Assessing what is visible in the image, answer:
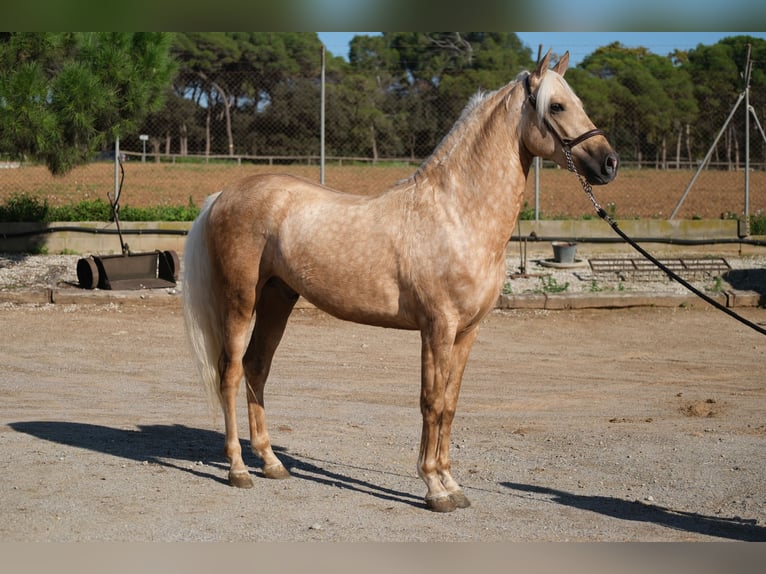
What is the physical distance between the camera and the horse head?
4.51 meters

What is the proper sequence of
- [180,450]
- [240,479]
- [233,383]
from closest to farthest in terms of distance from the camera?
1. [240,479]
2. [233,383]
3. [180,450]

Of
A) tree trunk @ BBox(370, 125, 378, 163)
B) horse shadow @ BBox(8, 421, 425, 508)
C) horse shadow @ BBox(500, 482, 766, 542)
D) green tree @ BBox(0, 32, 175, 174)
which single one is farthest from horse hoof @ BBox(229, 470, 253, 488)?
tree trunk @ BBox(370, 125, 378, 163)

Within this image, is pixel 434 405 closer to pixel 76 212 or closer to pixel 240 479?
pixel 240 479

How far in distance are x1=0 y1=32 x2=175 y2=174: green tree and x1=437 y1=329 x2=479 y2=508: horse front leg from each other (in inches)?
346

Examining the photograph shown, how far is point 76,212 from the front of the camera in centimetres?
1539

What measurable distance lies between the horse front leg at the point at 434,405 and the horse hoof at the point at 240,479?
3.36 feet

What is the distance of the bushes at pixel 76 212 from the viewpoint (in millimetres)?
15172

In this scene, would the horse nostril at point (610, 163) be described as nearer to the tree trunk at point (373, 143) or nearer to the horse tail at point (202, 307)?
the horse tail at point (202, 307)

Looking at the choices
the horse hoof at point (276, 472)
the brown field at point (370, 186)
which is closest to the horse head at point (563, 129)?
the horse hoof at point (276, 472)

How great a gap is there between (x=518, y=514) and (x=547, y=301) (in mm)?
6745

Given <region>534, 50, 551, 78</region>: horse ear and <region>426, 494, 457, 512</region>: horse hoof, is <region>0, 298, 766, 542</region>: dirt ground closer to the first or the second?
<region>426, 494, 457, 512</region>: horse hoof

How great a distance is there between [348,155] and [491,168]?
42.2ft

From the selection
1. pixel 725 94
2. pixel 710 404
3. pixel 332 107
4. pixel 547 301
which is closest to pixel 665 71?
pixel 725 94

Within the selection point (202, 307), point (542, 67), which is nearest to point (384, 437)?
point (202, 307)
